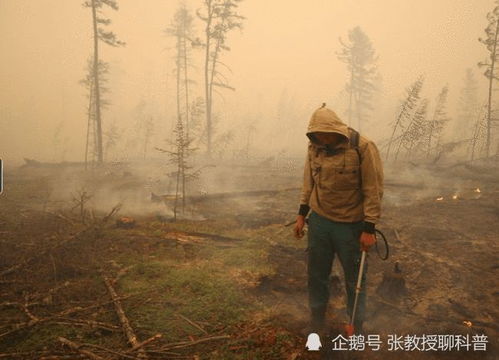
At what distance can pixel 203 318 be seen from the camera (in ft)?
17.1

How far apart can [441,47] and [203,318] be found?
192 meters

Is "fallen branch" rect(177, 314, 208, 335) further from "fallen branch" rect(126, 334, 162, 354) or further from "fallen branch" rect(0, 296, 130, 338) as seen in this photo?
Result: "fallen branch" rect(0, 296, 130, 338)

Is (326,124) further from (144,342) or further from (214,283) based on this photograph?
(214,283)

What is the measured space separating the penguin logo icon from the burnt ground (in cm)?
9

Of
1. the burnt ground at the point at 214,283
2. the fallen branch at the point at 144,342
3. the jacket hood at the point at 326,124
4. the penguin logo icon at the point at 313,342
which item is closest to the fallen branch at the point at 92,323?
the burnt ground at the point at 214,283

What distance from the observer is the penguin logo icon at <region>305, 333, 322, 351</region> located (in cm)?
446

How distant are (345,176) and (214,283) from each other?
11.6 feet

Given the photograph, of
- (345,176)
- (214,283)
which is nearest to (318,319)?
(345,176)

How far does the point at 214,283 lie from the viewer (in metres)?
6.40

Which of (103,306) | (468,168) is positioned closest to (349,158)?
(103,306)

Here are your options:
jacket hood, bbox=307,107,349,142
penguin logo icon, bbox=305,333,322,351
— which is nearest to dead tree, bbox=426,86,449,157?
jacket hood, bbox=307,107,349,142

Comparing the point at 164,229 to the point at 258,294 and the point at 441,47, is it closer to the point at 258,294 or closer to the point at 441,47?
the point at 258,294

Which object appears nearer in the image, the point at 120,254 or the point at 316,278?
the point at 316,278

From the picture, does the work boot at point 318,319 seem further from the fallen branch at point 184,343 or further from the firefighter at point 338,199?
the fallen branch at point 184,343
